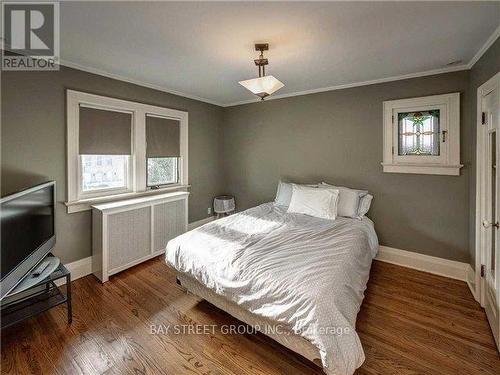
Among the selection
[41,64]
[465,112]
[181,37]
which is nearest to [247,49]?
[181,37]

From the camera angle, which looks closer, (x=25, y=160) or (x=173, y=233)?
(x=25, y=160)

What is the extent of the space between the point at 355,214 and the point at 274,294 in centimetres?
191

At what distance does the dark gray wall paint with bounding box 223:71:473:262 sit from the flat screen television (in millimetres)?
2925

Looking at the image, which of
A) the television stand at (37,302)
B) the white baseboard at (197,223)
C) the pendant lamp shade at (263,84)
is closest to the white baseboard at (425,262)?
the pendant lamp shade at (263,84)

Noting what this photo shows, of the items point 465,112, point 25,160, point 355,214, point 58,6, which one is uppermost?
point 58,6

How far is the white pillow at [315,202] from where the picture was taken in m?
3.04

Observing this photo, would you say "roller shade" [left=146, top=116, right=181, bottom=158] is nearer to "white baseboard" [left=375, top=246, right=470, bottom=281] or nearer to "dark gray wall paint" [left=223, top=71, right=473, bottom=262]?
"dark gray wall paint" [left=223, top=71, right=473, bottom=262]

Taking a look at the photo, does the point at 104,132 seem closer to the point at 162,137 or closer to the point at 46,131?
the point at 46,131

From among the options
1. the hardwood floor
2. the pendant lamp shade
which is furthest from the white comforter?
the pendant lamp shade

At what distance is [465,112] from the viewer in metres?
2.66

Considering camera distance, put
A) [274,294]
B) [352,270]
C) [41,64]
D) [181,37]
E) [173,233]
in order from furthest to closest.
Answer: [173,233], [41,64], [181,37], [352,270], [274,294]

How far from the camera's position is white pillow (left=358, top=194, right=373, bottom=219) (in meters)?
3.13

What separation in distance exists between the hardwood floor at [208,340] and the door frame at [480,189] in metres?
0.23

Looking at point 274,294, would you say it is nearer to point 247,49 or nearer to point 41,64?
point 247,49
